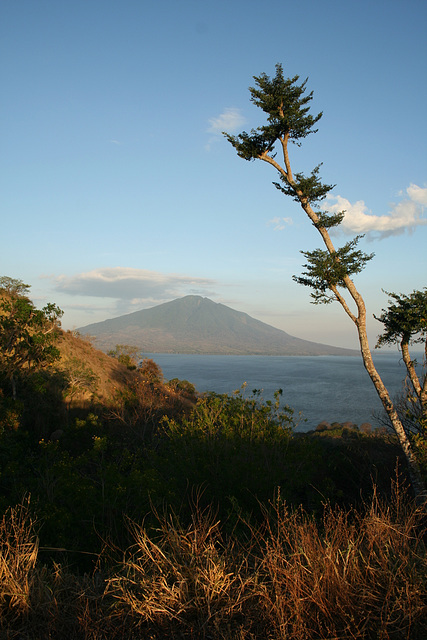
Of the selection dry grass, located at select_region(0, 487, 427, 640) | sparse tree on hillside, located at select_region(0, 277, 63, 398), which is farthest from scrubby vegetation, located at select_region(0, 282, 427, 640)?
sparse tree on hillside, located at select_region(0, 277, 63, 398)

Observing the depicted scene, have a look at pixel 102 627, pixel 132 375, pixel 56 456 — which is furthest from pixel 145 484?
pixel 132 375

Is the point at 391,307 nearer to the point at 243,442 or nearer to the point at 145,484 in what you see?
the point at 243,442

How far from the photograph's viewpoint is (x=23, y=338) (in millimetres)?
14328

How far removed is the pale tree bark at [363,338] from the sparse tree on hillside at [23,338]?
994cm

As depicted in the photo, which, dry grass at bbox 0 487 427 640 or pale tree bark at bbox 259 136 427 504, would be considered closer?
dry grass at bbox 0 487 427 640

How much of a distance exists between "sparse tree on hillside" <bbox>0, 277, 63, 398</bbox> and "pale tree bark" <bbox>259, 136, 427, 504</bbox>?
9943 millimetres

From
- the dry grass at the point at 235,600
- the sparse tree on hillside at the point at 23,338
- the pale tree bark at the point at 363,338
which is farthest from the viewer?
the sparse tree on hillside at the point at 23,338

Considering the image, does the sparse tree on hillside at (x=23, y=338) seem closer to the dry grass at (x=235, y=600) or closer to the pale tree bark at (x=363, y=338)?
the pale tree bark at (x=363, y=338)

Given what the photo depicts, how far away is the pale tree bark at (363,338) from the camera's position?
29.0 ft

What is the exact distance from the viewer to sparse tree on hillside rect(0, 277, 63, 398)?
1380cm

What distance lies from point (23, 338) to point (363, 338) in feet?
39.8

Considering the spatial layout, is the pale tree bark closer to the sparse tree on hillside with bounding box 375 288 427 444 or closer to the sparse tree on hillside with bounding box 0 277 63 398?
the sparse tree on hillside with bounding box 375 288 427 444

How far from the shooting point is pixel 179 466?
655 centimetres

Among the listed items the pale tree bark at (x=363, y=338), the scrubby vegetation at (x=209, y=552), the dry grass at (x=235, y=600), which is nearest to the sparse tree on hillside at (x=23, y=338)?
the scrubby vegetation at (x=209, y=552)
